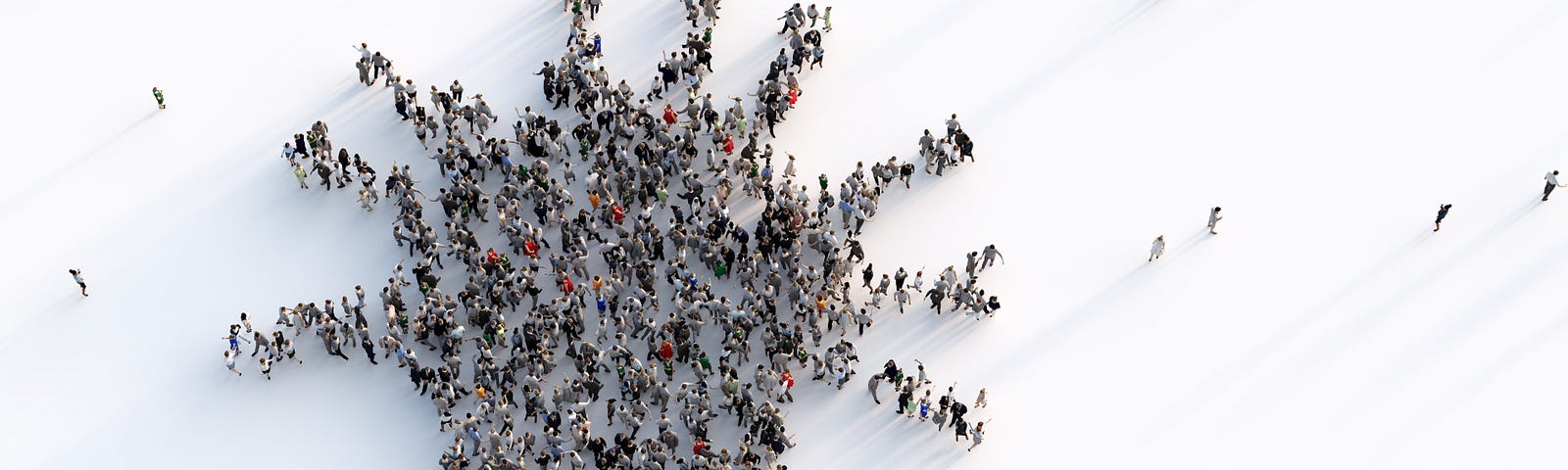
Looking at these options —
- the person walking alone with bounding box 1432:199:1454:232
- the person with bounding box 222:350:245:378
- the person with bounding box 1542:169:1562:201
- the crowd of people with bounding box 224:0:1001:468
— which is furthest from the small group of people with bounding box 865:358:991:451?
the person with bounding box 1542:169:1562:201

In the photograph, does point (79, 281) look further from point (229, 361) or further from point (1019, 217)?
point (1019, 217)

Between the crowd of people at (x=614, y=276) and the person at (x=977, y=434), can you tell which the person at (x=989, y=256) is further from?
the person at (x=977, y=434)

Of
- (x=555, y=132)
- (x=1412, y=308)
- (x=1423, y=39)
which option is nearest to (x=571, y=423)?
(x=555, y=132)

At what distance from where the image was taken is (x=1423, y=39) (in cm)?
6272

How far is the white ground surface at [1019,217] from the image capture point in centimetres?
5341

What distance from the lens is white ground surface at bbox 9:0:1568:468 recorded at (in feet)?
175

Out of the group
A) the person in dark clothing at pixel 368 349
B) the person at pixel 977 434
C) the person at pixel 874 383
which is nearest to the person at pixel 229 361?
the person in dark clothing at pixel 368 349

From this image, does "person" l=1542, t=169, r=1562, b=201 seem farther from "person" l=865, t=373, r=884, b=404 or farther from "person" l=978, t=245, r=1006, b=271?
"person" l=865, t=373, r=884, b=404

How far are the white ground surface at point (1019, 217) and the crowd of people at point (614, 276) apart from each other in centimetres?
111

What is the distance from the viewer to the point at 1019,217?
5819cm

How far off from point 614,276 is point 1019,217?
12981mm

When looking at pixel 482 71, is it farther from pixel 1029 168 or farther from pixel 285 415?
pixel 1029 168

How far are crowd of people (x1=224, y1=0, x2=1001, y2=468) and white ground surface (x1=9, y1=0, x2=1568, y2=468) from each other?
111cm

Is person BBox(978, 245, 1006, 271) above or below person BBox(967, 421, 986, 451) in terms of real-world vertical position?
above
